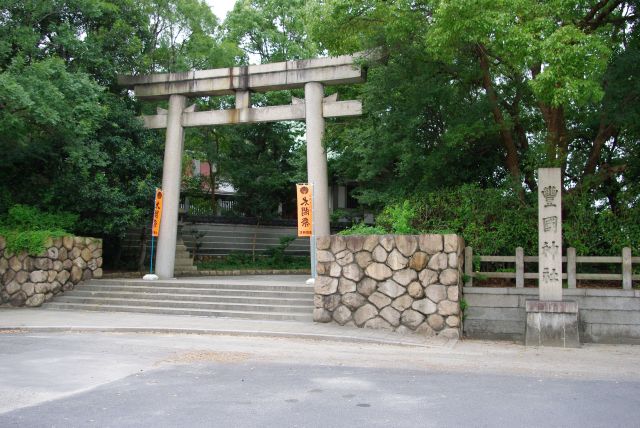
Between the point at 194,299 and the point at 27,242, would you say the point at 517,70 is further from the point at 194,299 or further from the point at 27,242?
the point at 27,242

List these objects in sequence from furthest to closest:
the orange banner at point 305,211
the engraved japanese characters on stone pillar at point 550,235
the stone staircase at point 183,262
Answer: the stone staircase at point 183,262
the orange banner at point 305,211
the engraved japanese characters on stone pillar at point 550,235

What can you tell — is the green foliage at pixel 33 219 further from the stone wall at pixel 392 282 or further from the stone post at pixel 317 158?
the stone wall at pixel 392 282

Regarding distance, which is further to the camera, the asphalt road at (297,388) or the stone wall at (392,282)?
the stone wall at (392,282)

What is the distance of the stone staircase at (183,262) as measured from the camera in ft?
79.7

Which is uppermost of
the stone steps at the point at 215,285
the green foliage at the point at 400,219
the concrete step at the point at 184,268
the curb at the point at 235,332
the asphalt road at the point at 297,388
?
the green foliage at the point at 400,219

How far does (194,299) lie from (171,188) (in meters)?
5.36

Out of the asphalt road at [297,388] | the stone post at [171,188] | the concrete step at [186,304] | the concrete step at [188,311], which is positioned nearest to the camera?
the asphalt road at [297,388]

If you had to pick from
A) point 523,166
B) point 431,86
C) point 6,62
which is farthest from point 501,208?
point 6,62

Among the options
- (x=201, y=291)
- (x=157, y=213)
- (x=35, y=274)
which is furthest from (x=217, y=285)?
(x=35, y=274)

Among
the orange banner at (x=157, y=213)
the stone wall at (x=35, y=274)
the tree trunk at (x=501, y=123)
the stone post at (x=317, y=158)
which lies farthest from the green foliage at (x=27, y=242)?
the tree trunk at (x=501, y=123)

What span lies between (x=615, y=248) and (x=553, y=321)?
2.64 metres

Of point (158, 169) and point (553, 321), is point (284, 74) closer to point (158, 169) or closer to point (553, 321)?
point (158, 169)

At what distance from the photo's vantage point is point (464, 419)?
5.88 meters

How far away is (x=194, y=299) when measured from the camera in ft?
52.5
